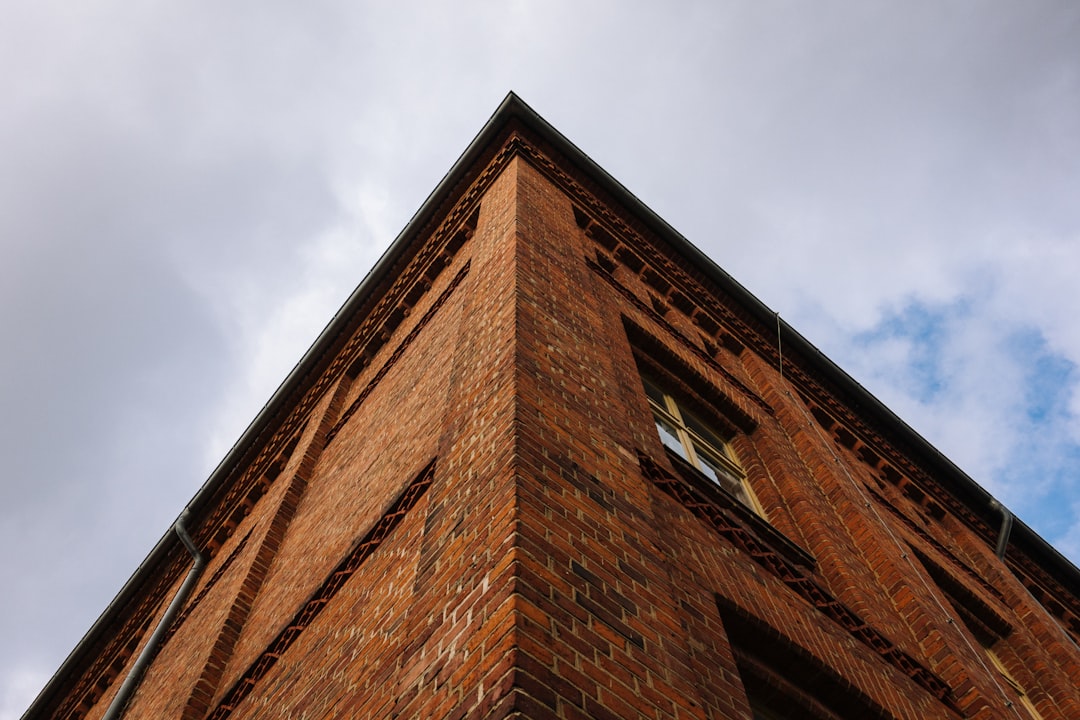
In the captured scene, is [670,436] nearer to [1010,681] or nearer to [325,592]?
[325,592]

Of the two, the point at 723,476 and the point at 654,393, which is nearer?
the point at 723,476

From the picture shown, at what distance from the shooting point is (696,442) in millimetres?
7520

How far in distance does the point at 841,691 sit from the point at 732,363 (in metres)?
5.49

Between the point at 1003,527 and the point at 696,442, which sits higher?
the point at 1003,527

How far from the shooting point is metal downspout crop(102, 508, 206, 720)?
8.05 metres

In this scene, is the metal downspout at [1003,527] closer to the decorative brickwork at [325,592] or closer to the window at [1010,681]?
the window at [1010,681]

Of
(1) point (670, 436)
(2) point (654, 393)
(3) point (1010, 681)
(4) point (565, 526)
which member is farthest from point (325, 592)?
(3) point (1010, 681)

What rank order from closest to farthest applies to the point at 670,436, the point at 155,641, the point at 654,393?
the point at 670,436
the point at 654,393
the point at 155,641

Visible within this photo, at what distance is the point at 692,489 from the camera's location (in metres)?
5.29

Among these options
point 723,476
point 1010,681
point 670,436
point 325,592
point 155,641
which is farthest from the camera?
point 155,641

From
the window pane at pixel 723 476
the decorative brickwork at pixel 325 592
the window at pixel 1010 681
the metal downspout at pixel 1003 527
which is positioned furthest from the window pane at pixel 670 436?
the metal downspout at pixel 1003 527

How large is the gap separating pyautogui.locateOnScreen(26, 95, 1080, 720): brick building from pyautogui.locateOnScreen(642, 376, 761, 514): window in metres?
0.04

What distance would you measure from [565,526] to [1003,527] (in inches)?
398

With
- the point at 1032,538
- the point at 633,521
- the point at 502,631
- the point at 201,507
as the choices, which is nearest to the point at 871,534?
the point at 633,521
